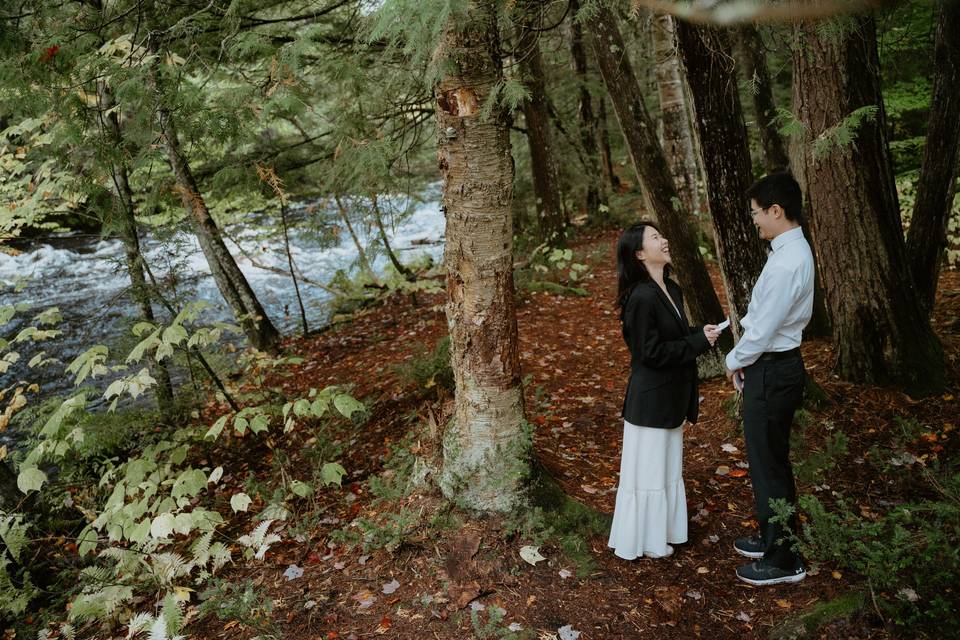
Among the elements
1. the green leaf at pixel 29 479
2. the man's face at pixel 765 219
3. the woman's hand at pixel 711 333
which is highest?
the man's face at pixel 765 219

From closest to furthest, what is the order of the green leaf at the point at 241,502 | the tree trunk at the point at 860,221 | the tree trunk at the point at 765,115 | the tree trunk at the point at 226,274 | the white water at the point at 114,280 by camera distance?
the green leaf at the point at 241,502, the tree trunk at the point at 860,221, the tree trunk at the point at 226,274, the tree trunk at the point at 765,115, the white water at the point at 114,280

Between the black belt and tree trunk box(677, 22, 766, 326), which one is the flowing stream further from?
the black belt

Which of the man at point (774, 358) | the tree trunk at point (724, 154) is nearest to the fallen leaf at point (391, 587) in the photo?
the man at point (774, 358)

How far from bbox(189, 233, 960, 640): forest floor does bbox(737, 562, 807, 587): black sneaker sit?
52 mm

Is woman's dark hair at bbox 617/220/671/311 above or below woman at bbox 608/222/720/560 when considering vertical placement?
above

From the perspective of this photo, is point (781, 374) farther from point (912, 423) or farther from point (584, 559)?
point (912, 423)

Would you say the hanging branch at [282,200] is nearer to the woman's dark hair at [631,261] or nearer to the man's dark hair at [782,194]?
the woman's dark hair at [631,261]

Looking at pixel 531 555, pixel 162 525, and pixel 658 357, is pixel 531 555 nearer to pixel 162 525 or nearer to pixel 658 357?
pixel 658 357

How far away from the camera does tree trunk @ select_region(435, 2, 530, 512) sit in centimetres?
337

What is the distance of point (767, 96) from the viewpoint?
9.05 metres

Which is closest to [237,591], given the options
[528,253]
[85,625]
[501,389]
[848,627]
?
[85,625]

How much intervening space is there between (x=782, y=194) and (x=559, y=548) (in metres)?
2.43

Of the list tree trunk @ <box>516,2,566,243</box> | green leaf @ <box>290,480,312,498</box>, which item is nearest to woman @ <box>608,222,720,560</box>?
green leaf @ <box>290,480,312,498</box>

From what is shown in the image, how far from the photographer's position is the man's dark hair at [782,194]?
298 centimetres
